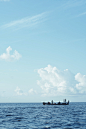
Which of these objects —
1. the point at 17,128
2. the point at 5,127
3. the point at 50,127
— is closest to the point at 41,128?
the point at 50,127

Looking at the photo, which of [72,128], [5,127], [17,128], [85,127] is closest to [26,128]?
[17,128]

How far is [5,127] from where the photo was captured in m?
31.8

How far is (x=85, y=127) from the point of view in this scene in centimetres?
3192

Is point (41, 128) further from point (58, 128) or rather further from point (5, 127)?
point (5, 127)

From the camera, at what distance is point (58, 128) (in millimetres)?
30875

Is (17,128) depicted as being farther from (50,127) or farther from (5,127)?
(50,127)

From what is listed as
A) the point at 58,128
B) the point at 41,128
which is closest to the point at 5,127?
the point at 41,128

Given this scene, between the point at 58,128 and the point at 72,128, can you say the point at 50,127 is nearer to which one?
the point at 58,128

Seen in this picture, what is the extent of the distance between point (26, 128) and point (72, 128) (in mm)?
8038

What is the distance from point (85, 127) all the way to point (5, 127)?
14.4 meters

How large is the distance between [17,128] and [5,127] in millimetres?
2497

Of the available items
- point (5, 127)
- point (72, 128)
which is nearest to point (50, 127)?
point (72, 128)

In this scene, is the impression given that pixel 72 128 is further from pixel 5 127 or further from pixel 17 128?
pixel 5 127

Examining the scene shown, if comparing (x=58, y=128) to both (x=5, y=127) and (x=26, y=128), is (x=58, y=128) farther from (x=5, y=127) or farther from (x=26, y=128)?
(x=5, y=127)
